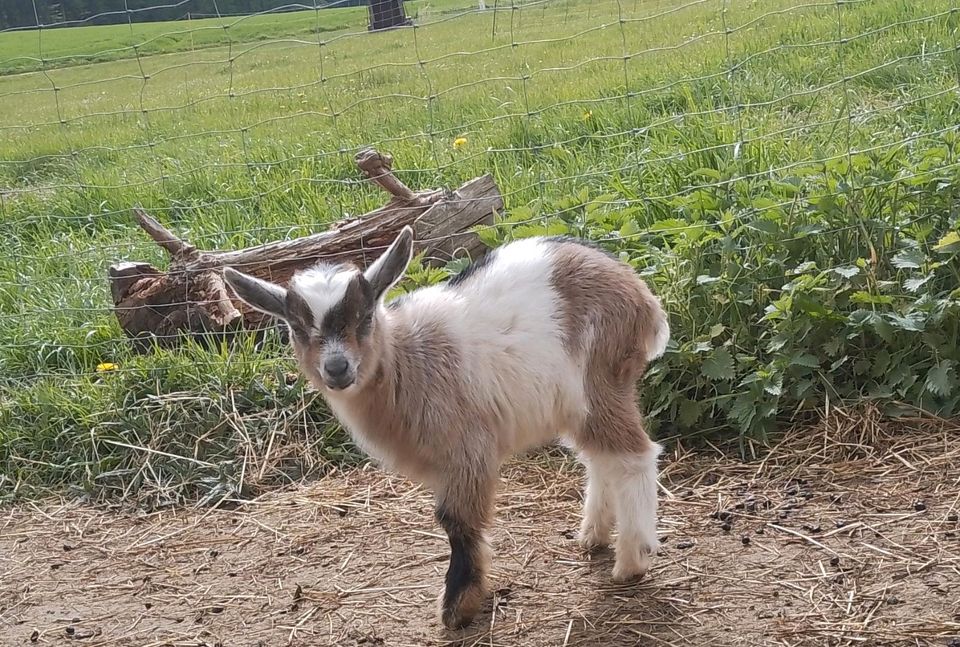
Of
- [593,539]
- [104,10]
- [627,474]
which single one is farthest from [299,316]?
[104,10]

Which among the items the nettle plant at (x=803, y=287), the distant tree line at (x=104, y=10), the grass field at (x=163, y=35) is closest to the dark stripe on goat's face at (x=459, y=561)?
the nettle plant at (x=803, y=287)

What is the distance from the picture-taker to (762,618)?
10.7 feet

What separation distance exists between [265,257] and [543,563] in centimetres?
230

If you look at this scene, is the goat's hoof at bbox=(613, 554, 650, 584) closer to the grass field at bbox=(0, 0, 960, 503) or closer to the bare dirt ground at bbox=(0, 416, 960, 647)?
the bare dirt ground at bbox=(0, 416, 960, 647)

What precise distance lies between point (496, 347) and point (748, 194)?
6.99ft

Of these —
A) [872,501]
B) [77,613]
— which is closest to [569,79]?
[872,501]

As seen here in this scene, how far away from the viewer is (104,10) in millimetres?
6684

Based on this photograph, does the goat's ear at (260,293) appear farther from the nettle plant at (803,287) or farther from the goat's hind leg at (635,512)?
the nettle plant at (803,287)

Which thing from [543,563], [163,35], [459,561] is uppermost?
[163,35]

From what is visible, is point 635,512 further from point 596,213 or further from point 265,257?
point 265,257

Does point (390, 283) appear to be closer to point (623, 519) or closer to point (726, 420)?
point (623, 519)

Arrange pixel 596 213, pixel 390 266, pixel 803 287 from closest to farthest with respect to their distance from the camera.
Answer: pixel 390 266, pixel 803 287, pixel 596 213

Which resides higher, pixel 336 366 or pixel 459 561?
pixel 336 366

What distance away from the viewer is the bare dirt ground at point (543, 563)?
3.31 m
